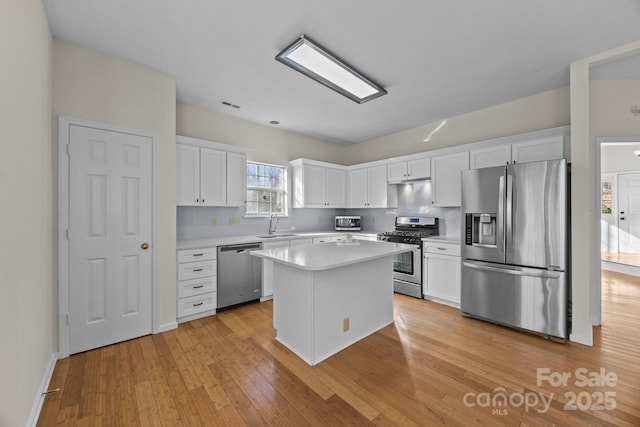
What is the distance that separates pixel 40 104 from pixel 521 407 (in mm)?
3954

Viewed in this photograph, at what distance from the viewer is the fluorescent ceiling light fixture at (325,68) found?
7.38ft

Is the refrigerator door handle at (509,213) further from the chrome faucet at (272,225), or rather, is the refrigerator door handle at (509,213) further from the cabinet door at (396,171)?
the chrome faucet at (272,225)

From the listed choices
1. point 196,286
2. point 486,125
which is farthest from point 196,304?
point 486,125

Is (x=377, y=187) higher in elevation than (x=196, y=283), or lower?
higher

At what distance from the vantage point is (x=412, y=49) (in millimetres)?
2430

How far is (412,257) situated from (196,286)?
3041 millimetres

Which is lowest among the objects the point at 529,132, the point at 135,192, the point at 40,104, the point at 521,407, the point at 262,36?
the point at 521,407

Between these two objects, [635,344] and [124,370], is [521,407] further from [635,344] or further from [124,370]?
[124,370]

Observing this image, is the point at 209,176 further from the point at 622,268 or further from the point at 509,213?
the point at 622,268

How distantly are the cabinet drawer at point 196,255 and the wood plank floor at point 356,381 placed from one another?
2.57 ft

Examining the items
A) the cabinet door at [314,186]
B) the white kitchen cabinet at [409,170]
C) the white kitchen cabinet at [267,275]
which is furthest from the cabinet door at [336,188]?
the white kitchen cabinet at [267,275]

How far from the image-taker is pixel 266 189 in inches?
183

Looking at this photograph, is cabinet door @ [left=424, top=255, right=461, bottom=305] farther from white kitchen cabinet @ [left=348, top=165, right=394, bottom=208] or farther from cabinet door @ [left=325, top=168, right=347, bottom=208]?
cabinet door @ [left=325, top=168, right=347, bottom=208]

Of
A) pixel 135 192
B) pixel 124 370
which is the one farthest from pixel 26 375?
pixel 135 192
